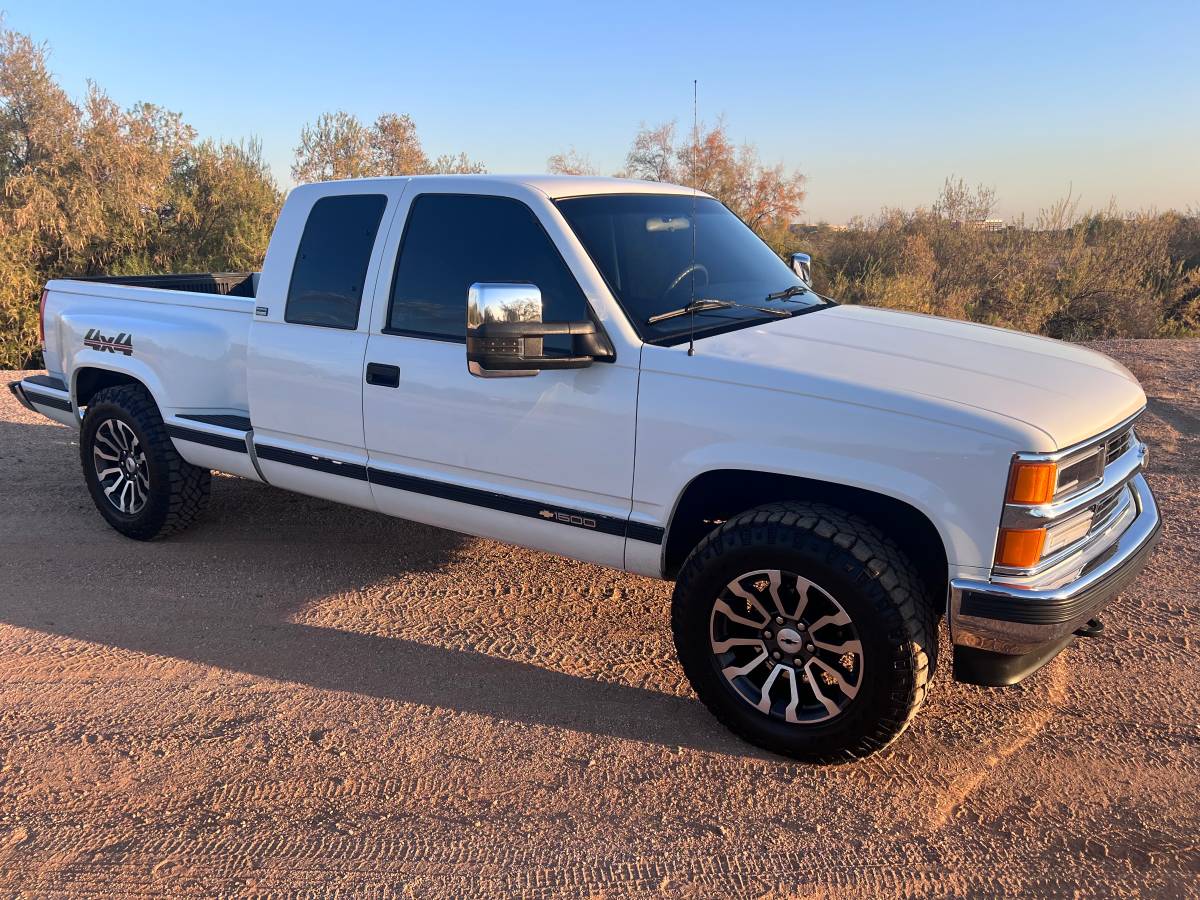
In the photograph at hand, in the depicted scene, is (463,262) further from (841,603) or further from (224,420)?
(841,603)

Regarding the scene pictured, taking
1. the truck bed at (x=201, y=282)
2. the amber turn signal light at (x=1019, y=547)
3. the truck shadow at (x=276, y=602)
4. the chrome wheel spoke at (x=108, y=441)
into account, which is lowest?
the truck shadow at (x=276, y=602)

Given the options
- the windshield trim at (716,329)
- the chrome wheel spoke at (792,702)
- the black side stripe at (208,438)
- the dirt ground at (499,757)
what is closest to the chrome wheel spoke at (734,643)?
the chrome wheel spoke at (792,702)

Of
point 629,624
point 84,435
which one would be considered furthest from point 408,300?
point 84,435

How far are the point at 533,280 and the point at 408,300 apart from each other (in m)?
0.68

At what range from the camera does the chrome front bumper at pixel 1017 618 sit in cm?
291

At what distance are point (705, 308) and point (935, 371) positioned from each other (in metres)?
0.98

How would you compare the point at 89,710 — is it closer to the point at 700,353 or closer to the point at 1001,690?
the point at 700,353

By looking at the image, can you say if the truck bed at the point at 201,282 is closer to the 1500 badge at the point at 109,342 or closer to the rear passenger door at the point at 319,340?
the 1500 badge at the point at 109,342

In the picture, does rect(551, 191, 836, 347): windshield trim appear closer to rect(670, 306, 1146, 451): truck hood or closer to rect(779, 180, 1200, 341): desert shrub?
rect(670, 306, 1146, 451): truck hood

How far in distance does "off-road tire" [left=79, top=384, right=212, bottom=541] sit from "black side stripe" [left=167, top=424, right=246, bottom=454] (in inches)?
4.8

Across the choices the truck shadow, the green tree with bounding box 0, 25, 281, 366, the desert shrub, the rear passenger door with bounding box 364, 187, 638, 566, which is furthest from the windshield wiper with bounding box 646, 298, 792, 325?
the green tree with bounding box 0, 25, 281, 366

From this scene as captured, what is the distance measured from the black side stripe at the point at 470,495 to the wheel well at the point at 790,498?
179 mm

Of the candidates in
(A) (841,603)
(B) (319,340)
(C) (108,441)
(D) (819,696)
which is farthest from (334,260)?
(D) (819,696)

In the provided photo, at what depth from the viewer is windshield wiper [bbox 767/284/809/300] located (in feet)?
13.9
